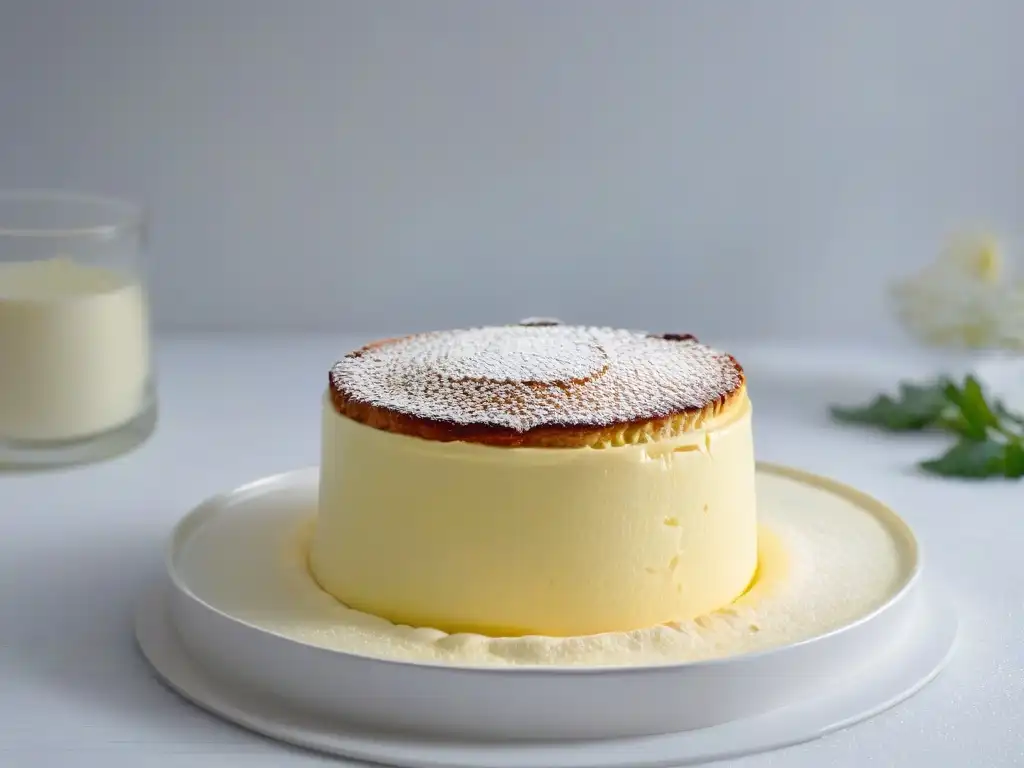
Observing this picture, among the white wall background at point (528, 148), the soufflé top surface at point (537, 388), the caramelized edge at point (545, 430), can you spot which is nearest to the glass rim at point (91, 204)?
the white wall background at point (528, 148)

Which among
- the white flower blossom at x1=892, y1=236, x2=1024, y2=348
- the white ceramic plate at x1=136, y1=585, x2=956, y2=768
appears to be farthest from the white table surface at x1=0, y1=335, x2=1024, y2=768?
the white flower blossom at x1=892, y1=236, x2=1024, y2=348

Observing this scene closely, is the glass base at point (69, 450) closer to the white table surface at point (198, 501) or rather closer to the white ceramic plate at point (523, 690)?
the white table surface at point (198, 501)

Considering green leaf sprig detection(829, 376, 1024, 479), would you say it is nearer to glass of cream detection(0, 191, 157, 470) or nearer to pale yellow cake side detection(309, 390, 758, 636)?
pale yellow cake side detection(309, 390, 758, 636)

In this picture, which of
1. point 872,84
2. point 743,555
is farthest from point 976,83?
point 743,555

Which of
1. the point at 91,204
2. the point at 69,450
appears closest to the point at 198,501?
the point at 69,450

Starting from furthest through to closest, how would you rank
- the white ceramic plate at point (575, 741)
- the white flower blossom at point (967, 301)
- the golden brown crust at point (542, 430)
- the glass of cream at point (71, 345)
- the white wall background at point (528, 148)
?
the white wall background at point (528, 148) → the white flower blossom at point (967, 301) → the glass of cream at point (71, 345) → the golden brown crust at point (542, 430) → the white ceramic plate at point (575, 741)

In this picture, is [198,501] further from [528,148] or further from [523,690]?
[528,148]
